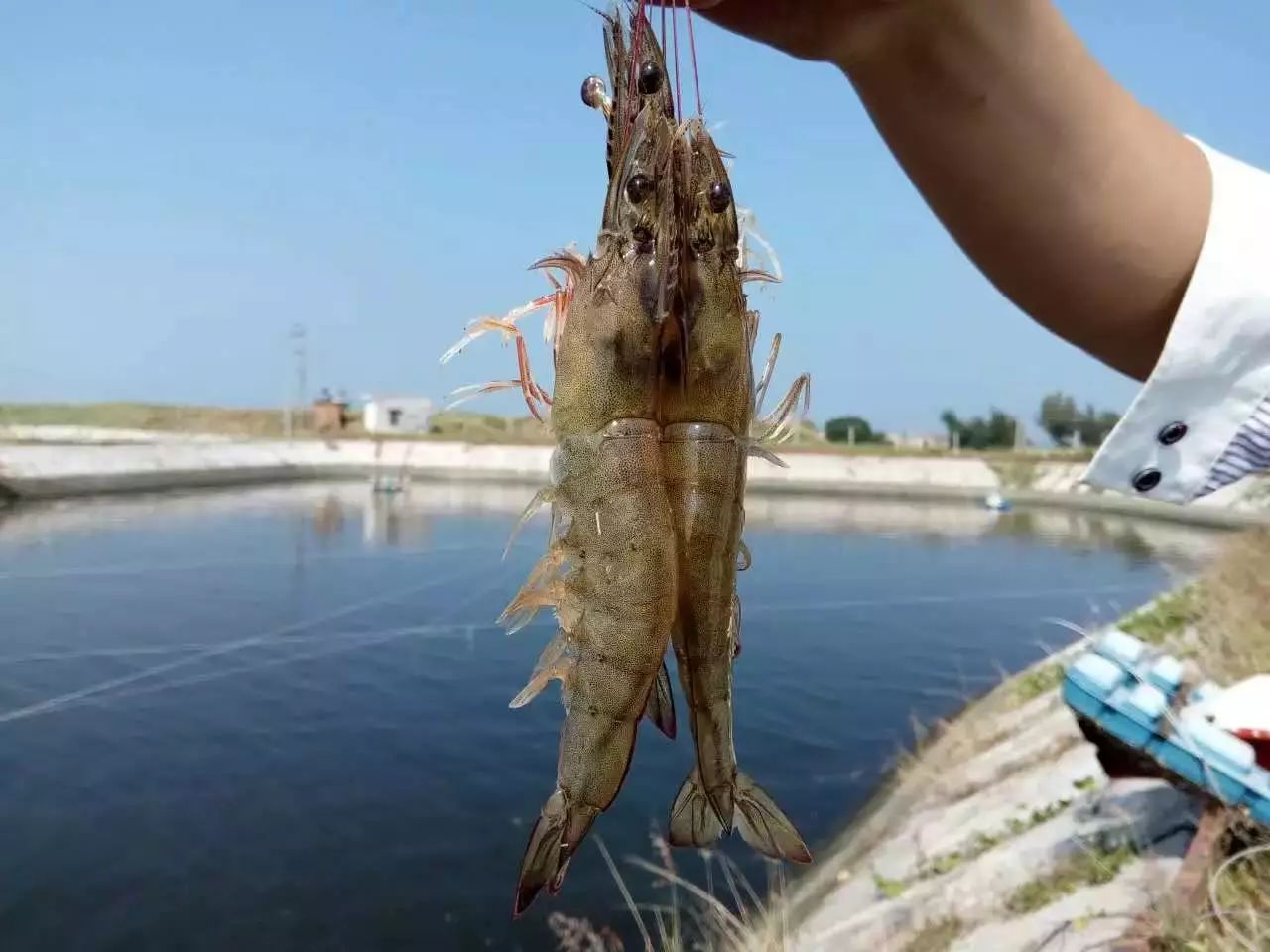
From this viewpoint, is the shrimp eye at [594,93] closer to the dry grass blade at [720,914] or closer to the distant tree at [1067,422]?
the dry grass blade at [720,914]

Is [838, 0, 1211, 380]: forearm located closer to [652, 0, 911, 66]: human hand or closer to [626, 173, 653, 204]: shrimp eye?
[652, 0, 911, 66]: human hand

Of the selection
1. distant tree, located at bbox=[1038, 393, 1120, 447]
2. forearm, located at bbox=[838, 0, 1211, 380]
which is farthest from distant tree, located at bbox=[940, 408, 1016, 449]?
forearm, located at bbox=[838, 0, 1211, 380]

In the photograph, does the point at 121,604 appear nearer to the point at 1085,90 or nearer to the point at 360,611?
the point at 360,611

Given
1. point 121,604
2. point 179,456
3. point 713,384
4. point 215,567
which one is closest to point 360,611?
point 121,604

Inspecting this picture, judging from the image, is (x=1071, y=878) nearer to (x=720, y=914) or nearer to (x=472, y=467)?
(x=720, y=914)

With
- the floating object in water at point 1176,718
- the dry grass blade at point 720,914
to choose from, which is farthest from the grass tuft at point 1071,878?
the dry grass blade at point 720,914
